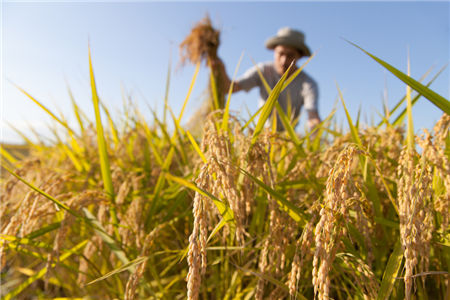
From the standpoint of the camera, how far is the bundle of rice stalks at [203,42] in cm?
271

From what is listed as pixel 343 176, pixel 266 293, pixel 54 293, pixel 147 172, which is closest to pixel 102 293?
pixel 54 293

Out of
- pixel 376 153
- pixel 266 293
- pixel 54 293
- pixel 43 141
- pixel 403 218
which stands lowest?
pixel 54 293

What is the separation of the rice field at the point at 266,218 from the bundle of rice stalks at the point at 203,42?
1.21 meters

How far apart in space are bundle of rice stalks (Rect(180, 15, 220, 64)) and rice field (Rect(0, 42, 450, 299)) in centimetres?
121

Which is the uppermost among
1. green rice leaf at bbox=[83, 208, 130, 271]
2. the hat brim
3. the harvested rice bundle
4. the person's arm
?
the hat brim

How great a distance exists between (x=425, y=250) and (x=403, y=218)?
157 mm

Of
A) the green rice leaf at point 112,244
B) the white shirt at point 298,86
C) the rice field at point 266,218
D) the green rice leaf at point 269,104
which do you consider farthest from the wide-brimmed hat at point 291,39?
the green rice leaf at point 112,244

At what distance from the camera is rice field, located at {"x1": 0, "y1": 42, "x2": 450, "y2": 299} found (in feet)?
2.10

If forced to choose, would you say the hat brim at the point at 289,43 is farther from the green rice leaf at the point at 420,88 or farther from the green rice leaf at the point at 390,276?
the green rice leaf at the point at 390,276

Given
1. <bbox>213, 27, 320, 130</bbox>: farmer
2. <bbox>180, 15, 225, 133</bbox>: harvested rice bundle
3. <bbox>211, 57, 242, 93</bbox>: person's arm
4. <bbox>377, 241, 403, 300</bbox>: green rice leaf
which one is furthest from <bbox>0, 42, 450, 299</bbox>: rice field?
<bbox>213, 27, 320, 130</bbox>: farmer

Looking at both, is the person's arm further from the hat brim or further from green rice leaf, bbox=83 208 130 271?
the hat brim

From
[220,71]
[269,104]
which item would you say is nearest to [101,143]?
[269,104]

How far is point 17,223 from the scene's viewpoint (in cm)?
98

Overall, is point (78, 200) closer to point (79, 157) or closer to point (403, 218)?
point (79, 157)
